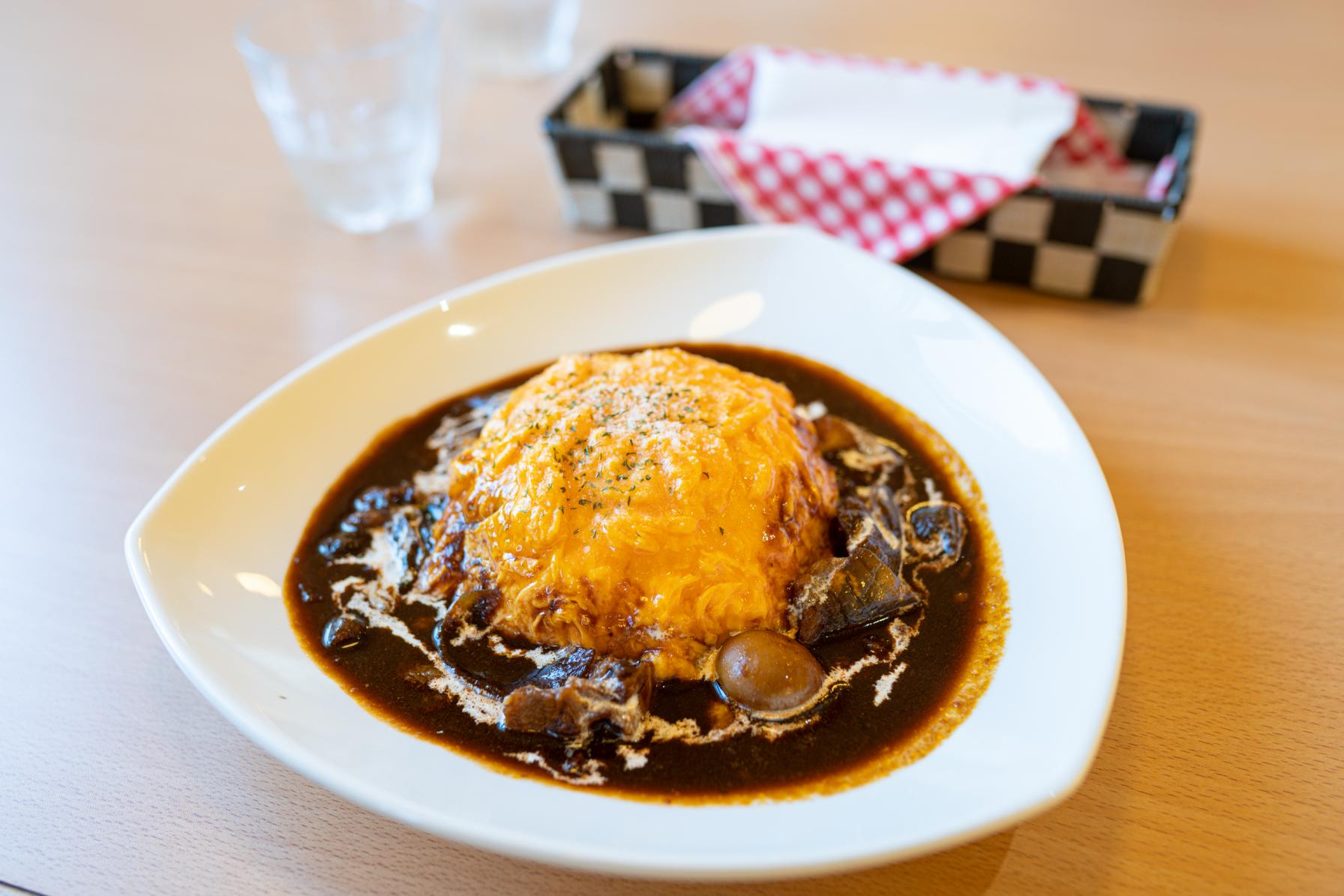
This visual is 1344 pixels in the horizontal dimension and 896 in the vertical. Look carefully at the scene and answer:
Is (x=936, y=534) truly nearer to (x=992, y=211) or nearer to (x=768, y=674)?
(x=768, y=674)

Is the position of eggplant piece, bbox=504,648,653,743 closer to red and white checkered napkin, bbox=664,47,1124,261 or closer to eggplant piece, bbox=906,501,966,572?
eggplant piece, bbox=906,501,966,572

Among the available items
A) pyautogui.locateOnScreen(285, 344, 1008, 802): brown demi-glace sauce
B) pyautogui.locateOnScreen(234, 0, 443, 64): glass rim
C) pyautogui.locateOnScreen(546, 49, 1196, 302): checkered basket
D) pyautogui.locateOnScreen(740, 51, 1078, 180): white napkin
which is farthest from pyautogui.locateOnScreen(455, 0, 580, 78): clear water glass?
pyautogui.locateOnScreen(285, 344, 1008, 802): brown demi-glace sauce

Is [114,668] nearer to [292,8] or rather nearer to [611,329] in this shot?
[611,329]

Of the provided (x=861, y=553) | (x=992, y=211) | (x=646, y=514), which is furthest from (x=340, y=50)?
(x=861, y=553)

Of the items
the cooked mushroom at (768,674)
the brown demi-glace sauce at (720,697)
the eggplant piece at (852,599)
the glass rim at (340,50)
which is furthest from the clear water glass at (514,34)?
the cooked mushroom at (768,674)

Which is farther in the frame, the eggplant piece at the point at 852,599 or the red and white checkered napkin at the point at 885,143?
the red and white checkered napkin at the point at 885,143

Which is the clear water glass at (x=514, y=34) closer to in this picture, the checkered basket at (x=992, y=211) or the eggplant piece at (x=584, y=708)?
the checkered basket at (x=992, y=211)

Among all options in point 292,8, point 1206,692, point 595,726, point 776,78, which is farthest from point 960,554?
point 292,8
